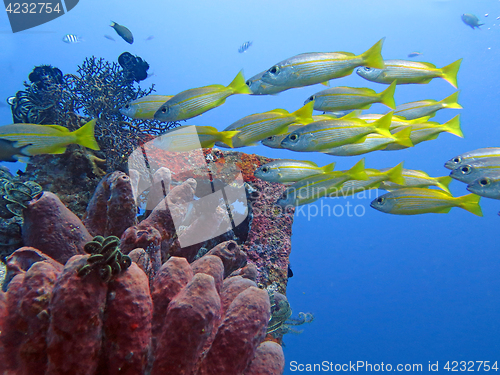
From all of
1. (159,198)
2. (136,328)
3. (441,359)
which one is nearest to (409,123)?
(159,198)

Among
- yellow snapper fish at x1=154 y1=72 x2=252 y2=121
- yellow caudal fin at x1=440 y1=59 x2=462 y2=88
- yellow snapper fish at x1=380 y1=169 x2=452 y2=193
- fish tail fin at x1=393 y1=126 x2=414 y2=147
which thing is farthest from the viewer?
yellow snapper fish at x1=380 y1=169 x2=452 y2=193

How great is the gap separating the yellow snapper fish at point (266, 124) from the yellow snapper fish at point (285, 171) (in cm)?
43

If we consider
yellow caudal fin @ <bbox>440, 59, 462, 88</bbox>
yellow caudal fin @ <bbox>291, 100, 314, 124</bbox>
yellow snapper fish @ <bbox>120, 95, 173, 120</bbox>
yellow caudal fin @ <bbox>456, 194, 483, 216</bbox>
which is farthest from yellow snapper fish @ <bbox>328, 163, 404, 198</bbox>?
yellow snapper fish @ <bbox>120, 95, 173, 120</bbox>

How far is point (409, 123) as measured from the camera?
354 cm

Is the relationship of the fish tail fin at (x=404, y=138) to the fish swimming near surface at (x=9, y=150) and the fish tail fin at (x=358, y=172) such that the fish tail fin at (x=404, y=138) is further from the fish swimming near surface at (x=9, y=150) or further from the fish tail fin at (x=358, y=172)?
the fish swimming near surface at (x=9, y=150)

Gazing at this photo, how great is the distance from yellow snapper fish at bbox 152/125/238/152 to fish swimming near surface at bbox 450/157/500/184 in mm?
3061

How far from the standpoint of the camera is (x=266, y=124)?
3.13 metres

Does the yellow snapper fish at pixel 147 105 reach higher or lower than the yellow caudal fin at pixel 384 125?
higher

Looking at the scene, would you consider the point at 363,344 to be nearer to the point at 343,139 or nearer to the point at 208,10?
the point at 343,139

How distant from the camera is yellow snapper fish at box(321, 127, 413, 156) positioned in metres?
3.15

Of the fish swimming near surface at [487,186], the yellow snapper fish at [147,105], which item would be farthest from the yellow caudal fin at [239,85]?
the fish swimming near surface at [487,186]

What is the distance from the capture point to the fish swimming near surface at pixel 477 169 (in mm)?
3219

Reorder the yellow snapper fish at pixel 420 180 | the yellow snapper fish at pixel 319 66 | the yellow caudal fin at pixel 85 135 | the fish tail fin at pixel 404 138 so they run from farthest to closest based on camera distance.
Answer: the yellow snapper fish at pixel 420 180 → the fish tail fin at pixel 404 138 → the yellow snapper fish at pixel 319 66 → the yellow caudal fin at pixel 85 135

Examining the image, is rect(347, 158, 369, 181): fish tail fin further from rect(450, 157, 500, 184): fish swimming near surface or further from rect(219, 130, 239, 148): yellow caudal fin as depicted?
rect(219, 130, 239, 148): yellow caudal fin
